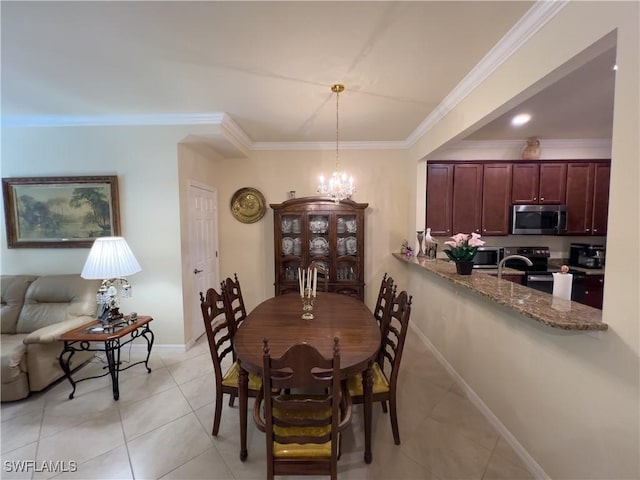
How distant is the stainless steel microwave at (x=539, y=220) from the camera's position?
3.44 meters

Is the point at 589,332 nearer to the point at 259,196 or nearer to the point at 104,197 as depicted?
the point at 259,196

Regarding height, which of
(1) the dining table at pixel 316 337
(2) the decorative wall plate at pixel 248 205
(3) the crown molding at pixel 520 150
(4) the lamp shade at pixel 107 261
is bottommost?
(1) the dining table at pixel 316 337

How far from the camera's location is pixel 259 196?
3.91m

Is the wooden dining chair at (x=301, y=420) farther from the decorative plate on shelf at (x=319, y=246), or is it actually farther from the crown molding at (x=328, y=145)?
the crown molding at (x=328, y=145)

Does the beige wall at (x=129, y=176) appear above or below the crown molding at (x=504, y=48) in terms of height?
below

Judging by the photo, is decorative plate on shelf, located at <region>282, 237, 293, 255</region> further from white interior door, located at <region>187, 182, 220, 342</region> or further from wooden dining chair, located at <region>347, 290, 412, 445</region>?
wooden dining chair, located at <region>347, 290, 412, 445</region>

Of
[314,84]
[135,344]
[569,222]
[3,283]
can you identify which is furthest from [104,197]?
[569,222]

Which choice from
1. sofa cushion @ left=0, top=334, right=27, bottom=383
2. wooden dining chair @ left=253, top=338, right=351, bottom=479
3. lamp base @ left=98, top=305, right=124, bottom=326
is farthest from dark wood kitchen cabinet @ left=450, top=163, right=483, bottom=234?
sofa cushion @ left=0, top=334, right=27, bottom=383

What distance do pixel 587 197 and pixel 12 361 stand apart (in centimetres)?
637

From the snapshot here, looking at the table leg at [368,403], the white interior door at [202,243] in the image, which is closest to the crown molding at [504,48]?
the table leg at [368,403]

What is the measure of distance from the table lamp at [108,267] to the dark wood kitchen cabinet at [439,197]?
11.6 ft

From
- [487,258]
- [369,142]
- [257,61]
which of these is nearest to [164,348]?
[257,61]

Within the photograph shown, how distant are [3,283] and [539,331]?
15.3 feet

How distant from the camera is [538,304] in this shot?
1.51m
